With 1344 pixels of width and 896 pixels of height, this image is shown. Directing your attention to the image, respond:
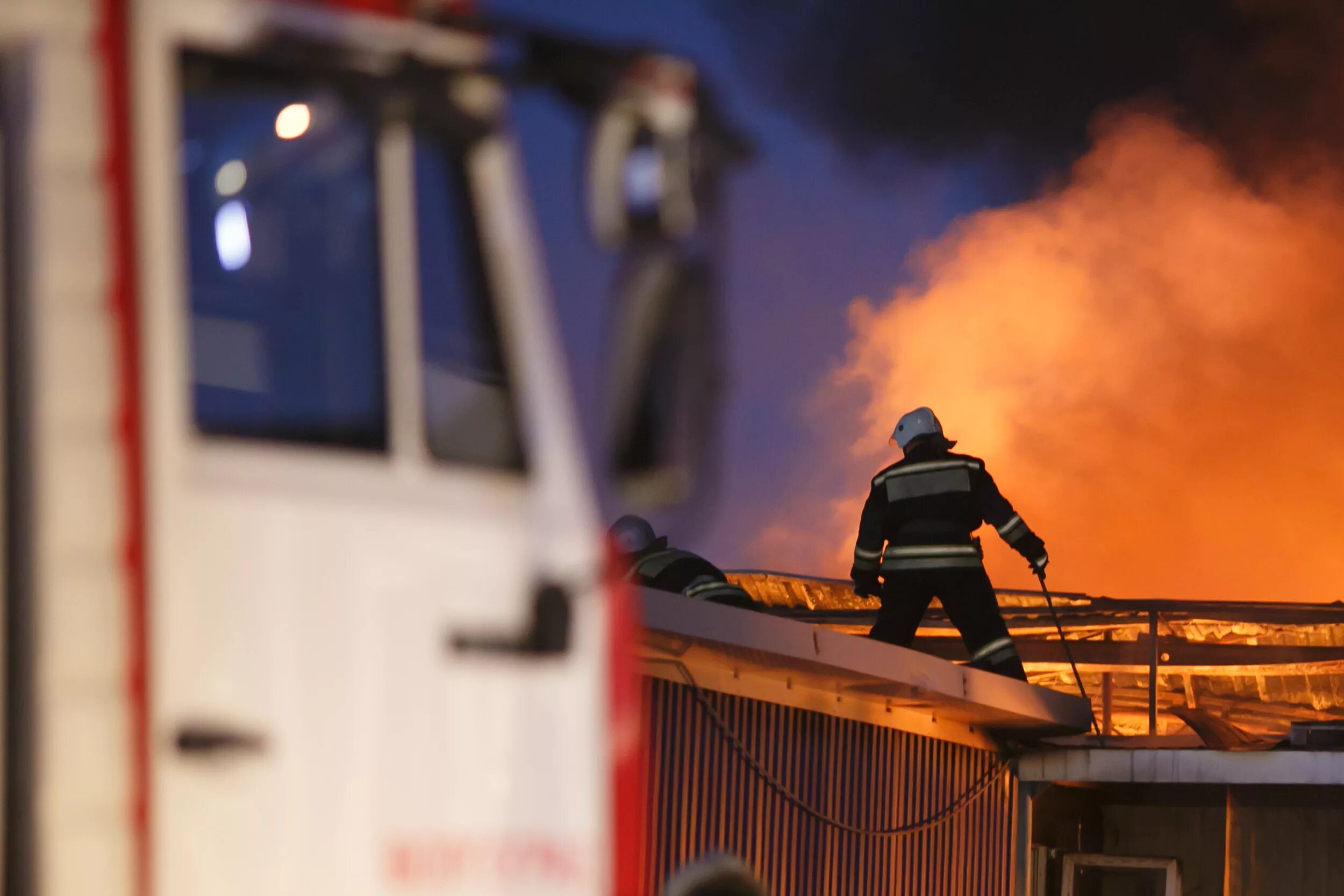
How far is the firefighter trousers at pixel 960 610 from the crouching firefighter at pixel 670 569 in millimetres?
711

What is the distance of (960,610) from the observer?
28.9 feet

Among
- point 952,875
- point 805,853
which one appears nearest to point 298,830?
point 805,853

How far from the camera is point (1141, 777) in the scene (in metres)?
8.75

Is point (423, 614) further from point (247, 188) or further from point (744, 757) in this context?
point (744, 757)

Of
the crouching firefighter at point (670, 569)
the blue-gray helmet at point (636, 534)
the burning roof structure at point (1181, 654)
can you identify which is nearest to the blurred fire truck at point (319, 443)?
the crouching firefighter at point (670, 569)

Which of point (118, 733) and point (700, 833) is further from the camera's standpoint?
point (700, 833)

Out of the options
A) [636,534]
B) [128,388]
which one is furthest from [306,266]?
[636,534]

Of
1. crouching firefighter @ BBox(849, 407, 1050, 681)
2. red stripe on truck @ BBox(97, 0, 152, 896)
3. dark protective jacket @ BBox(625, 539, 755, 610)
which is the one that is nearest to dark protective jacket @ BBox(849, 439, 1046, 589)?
crouching firefighter @ BBox(849, 407, 1050, 681)

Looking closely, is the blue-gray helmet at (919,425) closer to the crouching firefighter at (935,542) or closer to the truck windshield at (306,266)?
the crouching firefighter at (935,542)

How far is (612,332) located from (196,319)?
0.70m

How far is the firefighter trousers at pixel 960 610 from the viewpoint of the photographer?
28.5 feet

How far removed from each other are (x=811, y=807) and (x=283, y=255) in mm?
4559

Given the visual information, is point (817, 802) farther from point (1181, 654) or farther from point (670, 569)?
point (1181, 654)

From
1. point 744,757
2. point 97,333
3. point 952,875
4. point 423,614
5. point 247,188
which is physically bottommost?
point 952,875
